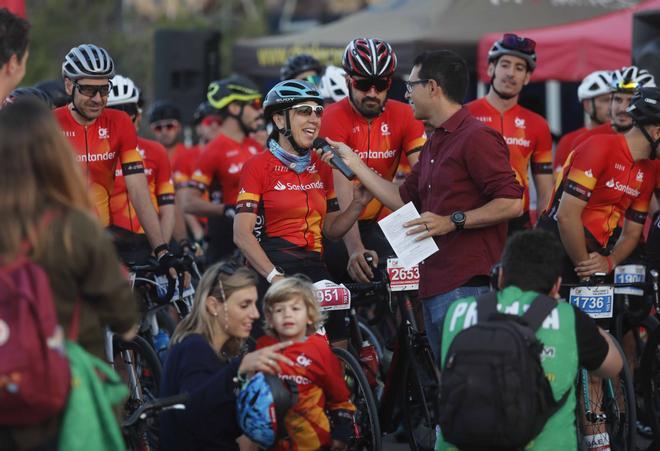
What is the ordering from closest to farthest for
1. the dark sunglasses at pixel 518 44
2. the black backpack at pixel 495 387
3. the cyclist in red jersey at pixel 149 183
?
the black backpack at pixel 495 387, the cyclist in red jersey at pixel 149 183, the dark sunglasses at pixel 518 44

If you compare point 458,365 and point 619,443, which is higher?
point 458,365

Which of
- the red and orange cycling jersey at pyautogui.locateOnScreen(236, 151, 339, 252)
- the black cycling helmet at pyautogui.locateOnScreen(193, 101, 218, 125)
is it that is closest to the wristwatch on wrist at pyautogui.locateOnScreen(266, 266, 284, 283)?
the red and orange cycling jersey at pyautogui.locateOnScreen(236, 151, 339, 252)

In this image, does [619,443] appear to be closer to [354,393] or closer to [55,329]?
[354,393]

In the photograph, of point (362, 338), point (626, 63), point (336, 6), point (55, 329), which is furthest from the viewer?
point (336, 6)

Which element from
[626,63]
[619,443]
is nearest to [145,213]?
[619,443]

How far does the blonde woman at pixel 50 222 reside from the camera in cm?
444

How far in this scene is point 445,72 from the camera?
22.7ft

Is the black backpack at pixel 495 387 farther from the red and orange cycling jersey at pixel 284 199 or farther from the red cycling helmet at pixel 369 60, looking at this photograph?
the red cycling helmet at pixel 369 60

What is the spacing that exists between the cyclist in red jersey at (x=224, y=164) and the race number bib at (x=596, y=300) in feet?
12.4

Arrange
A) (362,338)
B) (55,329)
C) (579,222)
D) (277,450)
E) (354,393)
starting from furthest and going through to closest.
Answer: (362,338) < (579,222) < (354,393) < (277,450) < (55,329)

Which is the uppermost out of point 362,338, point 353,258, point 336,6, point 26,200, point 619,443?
point 336,6

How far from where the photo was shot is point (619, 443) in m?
7.70

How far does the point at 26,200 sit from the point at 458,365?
5.95 feet

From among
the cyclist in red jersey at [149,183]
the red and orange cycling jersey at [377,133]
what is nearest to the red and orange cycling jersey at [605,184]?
the red and orange cycling jersey at [377,133]
